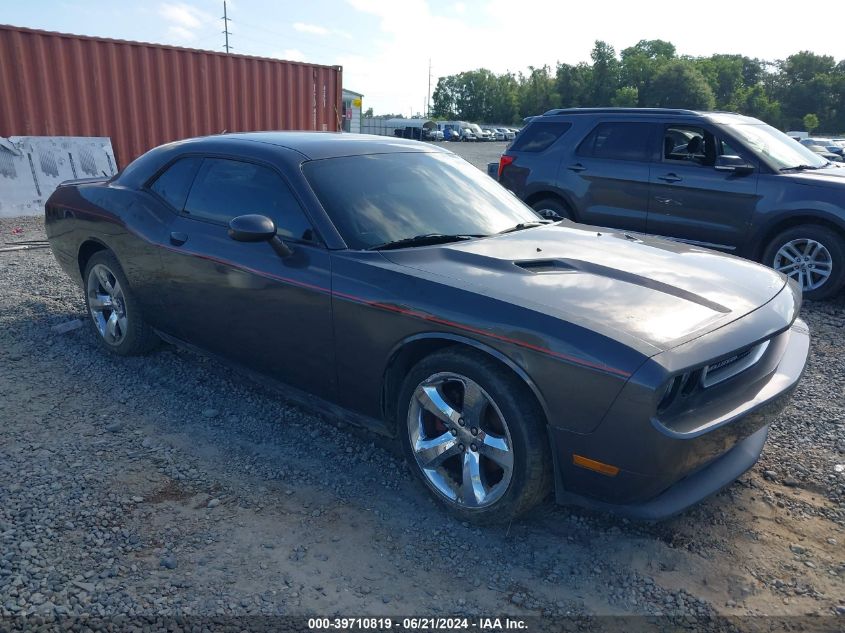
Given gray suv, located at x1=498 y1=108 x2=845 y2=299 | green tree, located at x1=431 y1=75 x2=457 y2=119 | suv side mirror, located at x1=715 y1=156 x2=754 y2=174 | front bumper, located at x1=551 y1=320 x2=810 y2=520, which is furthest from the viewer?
green tree, located at x1=431 y1=75 x2=457 y2=119

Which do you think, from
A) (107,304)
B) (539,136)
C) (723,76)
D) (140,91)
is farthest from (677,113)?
(723,76)

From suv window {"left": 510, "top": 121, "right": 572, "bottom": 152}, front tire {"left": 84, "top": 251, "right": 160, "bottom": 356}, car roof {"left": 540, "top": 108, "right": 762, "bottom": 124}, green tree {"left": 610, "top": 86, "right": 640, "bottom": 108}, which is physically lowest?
front tire {"left": 84, "top": 251, "right": 160, "bottom": 356}

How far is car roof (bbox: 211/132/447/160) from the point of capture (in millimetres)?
3733

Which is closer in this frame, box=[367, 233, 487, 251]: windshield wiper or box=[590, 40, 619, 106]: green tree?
box=[367, 233, 487, 251]: windshield wiper

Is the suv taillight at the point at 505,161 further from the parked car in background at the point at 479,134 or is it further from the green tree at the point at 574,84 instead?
the green tree at the point at 574,84

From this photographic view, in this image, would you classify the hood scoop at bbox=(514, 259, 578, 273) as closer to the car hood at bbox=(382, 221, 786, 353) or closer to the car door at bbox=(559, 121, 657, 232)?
the car hood at bbox=(382, 221, 786, 353)

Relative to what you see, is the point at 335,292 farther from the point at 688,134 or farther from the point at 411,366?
the point at 688,134

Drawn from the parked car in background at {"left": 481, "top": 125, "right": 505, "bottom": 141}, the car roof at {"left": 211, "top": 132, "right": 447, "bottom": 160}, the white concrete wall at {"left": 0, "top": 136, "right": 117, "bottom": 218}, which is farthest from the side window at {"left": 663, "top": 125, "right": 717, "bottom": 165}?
the parked car in background at {"left": 481, "top": 125, "right": 505, "bottom": 141}

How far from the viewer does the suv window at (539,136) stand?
7.91 meters

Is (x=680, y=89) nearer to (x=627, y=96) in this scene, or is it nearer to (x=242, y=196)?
(x=627, y=96)

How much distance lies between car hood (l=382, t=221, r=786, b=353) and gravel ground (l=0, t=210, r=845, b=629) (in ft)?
3.13

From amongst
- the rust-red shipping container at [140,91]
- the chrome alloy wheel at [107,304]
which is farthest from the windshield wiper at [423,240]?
the rust-red shipping container at [140,91]

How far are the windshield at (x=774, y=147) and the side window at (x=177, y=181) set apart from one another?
539 centimetres

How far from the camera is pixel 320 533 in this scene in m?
2.85
